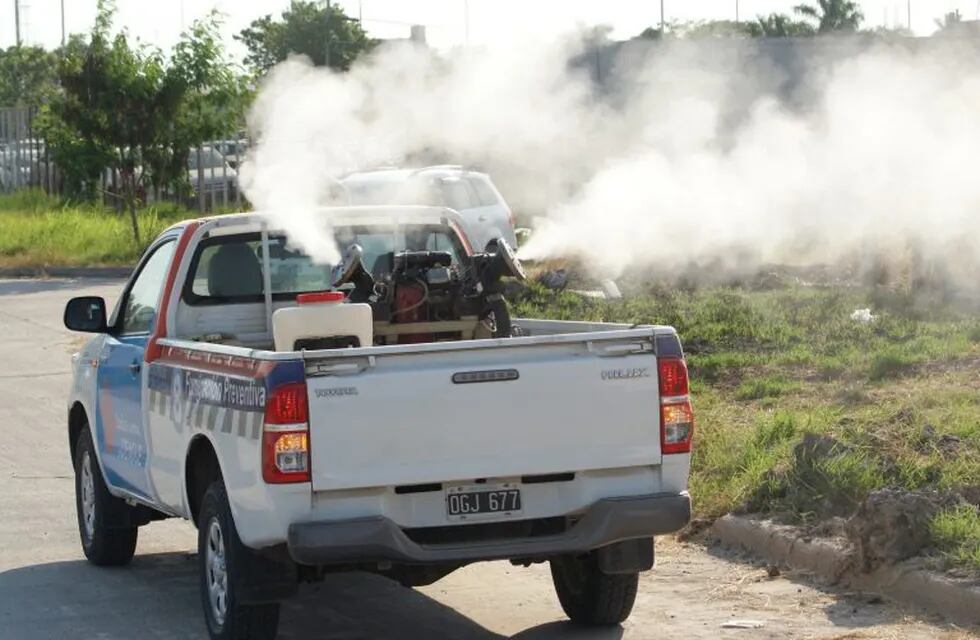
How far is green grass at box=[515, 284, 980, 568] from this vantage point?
9688 mm

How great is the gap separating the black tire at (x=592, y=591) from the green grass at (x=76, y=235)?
75.0ft

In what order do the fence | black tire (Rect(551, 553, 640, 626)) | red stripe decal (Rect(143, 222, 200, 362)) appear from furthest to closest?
1. the fence
2. red stripe decal (Rect(143, 222, 200, 362))
3. black tire (Rect(551, 553, 640, 626))

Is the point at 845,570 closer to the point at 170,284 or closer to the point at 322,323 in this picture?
the point at 322,323

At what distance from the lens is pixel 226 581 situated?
759 centimetres

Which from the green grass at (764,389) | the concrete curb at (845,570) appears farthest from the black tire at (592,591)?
the green grass at (764,389)

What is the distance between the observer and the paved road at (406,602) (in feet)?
26.9

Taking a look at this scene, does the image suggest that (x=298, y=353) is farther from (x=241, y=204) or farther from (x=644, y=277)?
(x=241, y=204)

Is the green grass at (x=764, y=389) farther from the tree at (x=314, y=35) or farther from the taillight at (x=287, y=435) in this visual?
the tree at (x=314, y=35)

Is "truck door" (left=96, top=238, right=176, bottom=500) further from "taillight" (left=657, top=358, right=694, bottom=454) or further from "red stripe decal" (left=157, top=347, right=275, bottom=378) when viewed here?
"taillight" (left=657, top=358, right=694, bottom=454)

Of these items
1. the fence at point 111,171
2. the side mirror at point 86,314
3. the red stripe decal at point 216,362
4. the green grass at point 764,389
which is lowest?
the green grass at point 764,389

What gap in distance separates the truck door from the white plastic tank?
90cm

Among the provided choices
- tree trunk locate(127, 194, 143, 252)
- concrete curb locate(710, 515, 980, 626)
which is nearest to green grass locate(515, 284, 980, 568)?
concrete curb locate(710, 515, 980, 626)

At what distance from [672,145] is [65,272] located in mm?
12539

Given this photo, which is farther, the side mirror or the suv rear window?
the suv rear window
